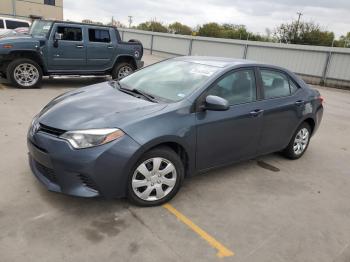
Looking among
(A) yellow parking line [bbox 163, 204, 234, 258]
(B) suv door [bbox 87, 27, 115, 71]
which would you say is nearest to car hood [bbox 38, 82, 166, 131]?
(A) yellow parking line [bbox 163, 204, 234, 258]

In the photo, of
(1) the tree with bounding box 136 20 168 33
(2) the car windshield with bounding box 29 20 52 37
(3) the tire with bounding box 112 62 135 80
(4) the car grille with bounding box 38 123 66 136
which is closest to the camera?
(4) the car grille with bounding box 38 123 66 136

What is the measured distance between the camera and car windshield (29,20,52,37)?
8874 mm

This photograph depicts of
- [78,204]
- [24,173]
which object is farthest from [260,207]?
[24,173]

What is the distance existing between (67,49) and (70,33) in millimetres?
448

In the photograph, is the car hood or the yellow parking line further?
the car hood

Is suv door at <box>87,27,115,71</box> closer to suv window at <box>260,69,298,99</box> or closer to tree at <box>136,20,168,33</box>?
suv window at <box>260,69,298,99</box>

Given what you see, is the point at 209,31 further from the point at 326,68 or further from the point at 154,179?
the point at 154,179

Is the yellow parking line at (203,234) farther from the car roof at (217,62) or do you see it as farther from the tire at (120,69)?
the tire at (120,69)

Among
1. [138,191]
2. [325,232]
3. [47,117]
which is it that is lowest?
[325,232]

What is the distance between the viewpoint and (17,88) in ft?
28.9

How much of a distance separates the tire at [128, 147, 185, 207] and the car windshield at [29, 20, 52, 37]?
6924 mm

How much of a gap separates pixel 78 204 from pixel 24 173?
100 cm

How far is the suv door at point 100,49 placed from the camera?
9484 mm

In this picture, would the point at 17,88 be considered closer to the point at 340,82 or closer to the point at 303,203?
the point at 303,203
